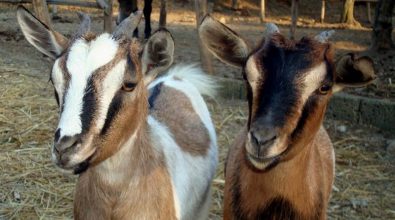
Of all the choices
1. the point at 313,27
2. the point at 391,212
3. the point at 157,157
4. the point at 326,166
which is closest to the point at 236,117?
the point at 391,212

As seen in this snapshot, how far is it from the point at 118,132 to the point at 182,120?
1230mm

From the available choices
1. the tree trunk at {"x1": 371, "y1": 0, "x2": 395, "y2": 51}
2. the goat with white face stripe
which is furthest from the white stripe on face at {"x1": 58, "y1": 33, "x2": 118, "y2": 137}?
the tree trunk at {"x1": 371, "y1": 0, "x2": 395, "y2": 51}

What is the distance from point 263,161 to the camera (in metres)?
2.76

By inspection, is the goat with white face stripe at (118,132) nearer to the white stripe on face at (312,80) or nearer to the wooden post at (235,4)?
the white stripe on face at (312,80)

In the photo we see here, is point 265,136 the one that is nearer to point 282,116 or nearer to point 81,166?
point 282,116

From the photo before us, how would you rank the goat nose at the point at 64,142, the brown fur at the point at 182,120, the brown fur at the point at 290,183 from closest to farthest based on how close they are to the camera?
the goat nose at the point at 64,142
the brown fur at the point at 290,183
the brown fur at the point at 182,120

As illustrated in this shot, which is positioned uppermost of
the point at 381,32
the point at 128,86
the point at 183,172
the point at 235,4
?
the point at 128,86

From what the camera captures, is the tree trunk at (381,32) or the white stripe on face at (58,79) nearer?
the white stripe on face at (58,79)

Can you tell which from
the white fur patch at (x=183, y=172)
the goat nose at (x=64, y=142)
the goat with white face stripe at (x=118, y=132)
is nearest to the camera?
the goat nose at (x=64, y=142)

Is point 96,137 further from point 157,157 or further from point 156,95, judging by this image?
point 156,95

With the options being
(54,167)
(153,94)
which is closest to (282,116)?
(153,94)

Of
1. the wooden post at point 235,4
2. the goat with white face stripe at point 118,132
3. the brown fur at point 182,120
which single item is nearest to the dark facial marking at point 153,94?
the brown fur at point 182,120

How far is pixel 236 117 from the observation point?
681cm

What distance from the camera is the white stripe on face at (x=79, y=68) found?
263 cm
